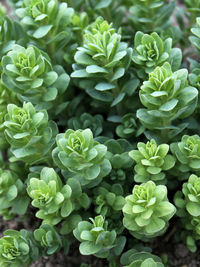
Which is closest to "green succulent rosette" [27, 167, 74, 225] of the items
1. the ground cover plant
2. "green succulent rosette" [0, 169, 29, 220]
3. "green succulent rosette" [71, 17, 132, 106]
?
the ground cover plant

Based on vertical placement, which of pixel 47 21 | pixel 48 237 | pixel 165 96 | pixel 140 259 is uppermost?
pixel 47 21

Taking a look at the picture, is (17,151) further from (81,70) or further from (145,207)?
(145,207)

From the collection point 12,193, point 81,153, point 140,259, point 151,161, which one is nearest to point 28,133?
point 81,153

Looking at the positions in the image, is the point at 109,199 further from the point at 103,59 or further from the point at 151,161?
the point at 103,59

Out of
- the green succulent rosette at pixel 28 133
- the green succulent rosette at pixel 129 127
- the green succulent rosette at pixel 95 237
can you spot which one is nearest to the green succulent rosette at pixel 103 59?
the green succulent rosette at pixel 129 127

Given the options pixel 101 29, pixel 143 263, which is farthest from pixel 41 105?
pixel 143 263

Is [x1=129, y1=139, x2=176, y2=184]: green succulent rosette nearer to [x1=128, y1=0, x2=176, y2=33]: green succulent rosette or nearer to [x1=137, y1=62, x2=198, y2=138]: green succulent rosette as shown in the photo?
[x1=137, y1=62, x2=198, y2=138]: green succulent rosette

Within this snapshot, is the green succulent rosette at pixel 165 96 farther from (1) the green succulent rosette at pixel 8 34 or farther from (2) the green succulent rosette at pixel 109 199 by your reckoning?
(1) the green succulent rosette at pixel 8 34
